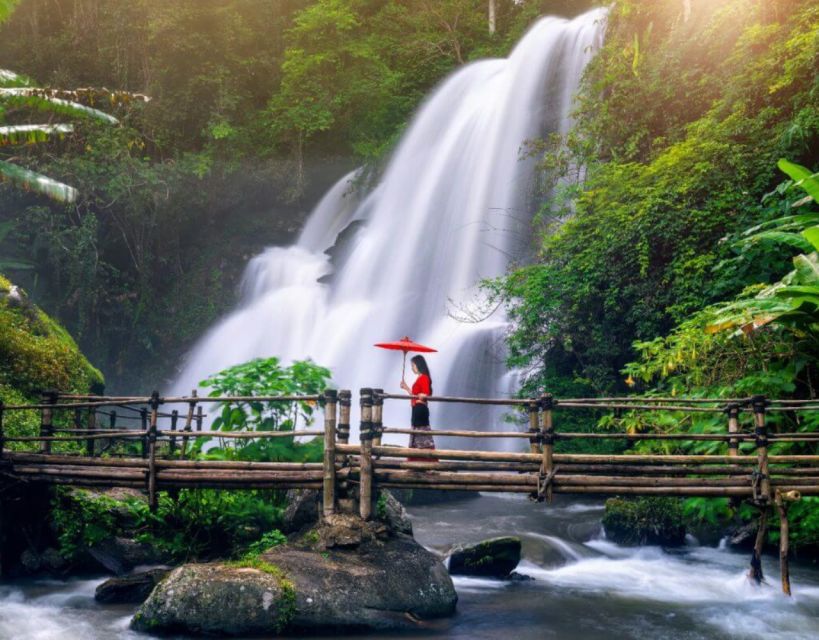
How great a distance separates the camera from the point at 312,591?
6.71 m

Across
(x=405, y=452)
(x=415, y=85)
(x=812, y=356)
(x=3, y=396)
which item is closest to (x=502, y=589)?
(x=405, y=452)

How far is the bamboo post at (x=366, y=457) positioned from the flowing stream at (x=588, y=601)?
121 cm

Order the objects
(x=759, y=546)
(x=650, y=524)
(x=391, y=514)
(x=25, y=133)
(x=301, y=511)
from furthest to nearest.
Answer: (x=25, y=133) < (x=650, y=524) < (x=301, y=511) < (x=391, y=514) < (x=759, y=546)

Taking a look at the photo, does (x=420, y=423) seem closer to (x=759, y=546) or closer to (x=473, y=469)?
(x=473, y=469)

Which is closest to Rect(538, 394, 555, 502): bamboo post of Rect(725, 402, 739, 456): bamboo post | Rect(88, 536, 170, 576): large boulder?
Rect(725, 402, 739, 456): bamboo post

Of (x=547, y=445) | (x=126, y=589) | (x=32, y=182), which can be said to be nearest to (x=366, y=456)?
(x=547, y=445)

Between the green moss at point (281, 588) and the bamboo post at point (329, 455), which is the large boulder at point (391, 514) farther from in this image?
the green moss at point (281, 588)

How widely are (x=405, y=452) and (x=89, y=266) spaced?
58.0 feet

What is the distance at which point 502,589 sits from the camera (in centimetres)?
851

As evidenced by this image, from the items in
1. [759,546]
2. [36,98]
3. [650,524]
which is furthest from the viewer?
[36,98]

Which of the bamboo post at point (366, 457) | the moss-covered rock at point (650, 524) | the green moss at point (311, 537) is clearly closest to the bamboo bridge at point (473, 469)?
the bamboo post at point (366, 457)

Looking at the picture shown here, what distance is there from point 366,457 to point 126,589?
2.86 metres

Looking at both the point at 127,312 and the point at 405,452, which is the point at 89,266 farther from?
the point at 405,452

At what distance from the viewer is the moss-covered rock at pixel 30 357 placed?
39.5ft
